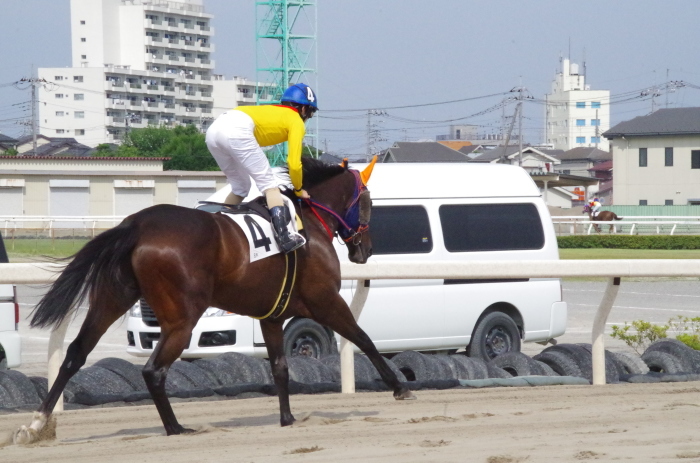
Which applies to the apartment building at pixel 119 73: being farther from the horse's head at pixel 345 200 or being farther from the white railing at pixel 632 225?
the horse's head at pixel 345 200

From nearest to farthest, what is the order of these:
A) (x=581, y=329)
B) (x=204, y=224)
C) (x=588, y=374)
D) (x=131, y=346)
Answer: (x=204, y=224)
(x=588, y=374)
(x=131, y=346)
(x=581, y=329)

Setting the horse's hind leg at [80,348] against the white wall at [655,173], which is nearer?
the horse's hind leg at [80,348]

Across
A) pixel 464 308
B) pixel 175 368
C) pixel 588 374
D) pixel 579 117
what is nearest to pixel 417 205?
pixel 464 308

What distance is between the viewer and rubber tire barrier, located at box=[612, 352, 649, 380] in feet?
24.8

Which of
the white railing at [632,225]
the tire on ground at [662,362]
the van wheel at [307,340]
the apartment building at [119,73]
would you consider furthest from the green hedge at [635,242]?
the apartment building at [119,73]

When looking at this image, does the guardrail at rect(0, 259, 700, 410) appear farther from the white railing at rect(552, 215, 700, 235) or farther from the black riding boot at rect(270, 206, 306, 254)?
the white railing at rect(552, 215, 700, 235)

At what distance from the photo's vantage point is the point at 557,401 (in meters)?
6.23

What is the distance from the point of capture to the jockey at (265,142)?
5578 millimetres

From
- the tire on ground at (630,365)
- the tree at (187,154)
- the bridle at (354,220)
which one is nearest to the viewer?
the bridle at (354,220)

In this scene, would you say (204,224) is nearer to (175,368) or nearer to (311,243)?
(311,243)

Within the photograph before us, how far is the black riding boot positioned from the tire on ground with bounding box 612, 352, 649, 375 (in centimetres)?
337

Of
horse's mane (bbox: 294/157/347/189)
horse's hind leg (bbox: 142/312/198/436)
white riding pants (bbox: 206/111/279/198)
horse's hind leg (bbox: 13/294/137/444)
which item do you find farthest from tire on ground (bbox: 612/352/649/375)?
horse's hind leg (bbox: 13/294/137/444)

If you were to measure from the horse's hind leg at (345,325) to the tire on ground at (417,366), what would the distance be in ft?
3.44

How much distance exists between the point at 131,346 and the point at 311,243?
13.6 feet
